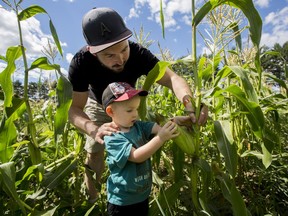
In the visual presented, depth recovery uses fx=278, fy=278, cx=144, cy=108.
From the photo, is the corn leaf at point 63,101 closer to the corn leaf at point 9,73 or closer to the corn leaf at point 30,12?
the corn leaf at point 9,73

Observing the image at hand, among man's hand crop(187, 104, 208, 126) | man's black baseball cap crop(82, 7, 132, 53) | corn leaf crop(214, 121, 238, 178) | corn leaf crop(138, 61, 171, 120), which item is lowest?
corn leaf crop(214, 121, 238, 178)

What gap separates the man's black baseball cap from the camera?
1.66m

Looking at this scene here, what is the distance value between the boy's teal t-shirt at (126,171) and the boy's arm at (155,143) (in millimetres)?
40

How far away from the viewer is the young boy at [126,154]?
1387 mm

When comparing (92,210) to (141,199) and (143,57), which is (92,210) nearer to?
(141,199)

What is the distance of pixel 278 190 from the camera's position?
197cm

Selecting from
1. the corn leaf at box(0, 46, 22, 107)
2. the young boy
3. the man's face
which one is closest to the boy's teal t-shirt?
the young boy

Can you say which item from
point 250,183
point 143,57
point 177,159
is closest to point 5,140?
point 177,159

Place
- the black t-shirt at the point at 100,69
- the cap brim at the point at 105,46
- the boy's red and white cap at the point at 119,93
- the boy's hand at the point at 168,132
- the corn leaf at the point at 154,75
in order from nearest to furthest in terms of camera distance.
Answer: the boy's hand at the point at 168,132 < the boy's red and white cap at the point at 119,93 < the corn leaf at the point at 154,75 < the cap brim at the point at 105,46 < the black t-shirt at the point at 100,69

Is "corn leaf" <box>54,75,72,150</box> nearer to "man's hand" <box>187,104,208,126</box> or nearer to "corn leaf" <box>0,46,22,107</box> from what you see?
"corn leaf" <box>0,46,22,107</box>

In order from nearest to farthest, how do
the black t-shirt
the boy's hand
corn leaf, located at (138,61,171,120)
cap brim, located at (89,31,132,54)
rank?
the boy's hand → corn leaf, located at (138,61,171,120) → cap brim, located at (89,31,132,54) → the black t-shirt

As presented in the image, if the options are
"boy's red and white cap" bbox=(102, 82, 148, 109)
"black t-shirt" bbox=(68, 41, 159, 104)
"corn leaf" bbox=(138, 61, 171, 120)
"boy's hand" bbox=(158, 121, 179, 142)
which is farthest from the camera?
"black t-shirt" bbox=(68, 41, 159, 104)

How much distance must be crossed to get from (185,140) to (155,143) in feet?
0.55

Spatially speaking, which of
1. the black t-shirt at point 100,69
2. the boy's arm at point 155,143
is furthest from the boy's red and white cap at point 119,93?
the black t-shirt at point 100,69
